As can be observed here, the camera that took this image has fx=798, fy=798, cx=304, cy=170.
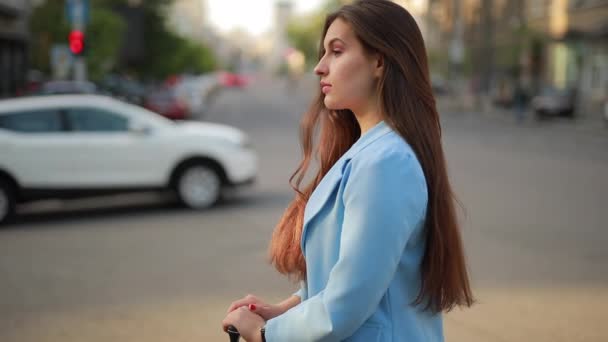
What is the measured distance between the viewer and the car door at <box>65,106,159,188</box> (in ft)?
34.9

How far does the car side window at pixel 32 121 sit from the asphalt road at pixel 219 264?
3.93 feet

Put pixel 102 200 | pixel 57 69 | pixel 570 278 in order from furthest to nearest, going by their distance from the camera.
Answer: pixel 57 69 < pixel 102 200 < pixel 570 278

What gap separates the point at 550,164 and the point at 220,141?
27.8 feet

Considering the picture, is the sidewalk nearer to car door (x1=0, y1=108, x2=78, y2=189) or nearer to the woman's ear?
car door (x1=0, y1=108, x2=78, y2=189)

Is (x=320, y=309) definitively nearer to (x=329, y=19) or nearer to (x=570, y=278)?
(x=329, y=19)

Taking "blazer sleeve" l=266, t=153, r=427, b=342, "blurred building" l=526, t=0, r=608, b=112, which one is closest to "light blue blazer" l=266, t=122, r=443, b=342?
"blazer sleeve" l=266, t=153, r=427, b=342

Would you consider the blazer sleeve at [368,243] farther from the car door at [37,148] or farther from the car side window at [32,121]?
the car side window at [32,121]

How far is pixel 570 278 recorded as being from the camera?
268 inches

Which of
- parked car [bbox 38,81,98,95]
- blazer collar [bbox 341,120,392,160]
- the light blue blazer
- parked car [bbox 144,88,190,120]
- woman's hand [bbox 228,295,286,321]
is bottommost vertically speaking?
parked car [bbox 144,88,190,120]

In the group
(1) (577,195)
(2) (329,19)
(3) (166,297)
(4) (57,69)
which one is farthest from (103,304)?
(4) (57,69)

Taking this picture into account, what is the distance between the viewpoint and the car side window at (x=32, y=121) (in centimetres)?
1055

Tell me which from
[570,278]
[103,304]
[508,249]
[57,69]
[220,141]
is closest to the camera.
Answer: [103,304]

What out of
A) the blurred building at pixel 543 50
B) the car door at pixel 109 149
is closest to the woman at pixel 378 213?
the car door at pixel 109 149

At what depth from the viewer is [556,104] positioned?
36.1 meters
